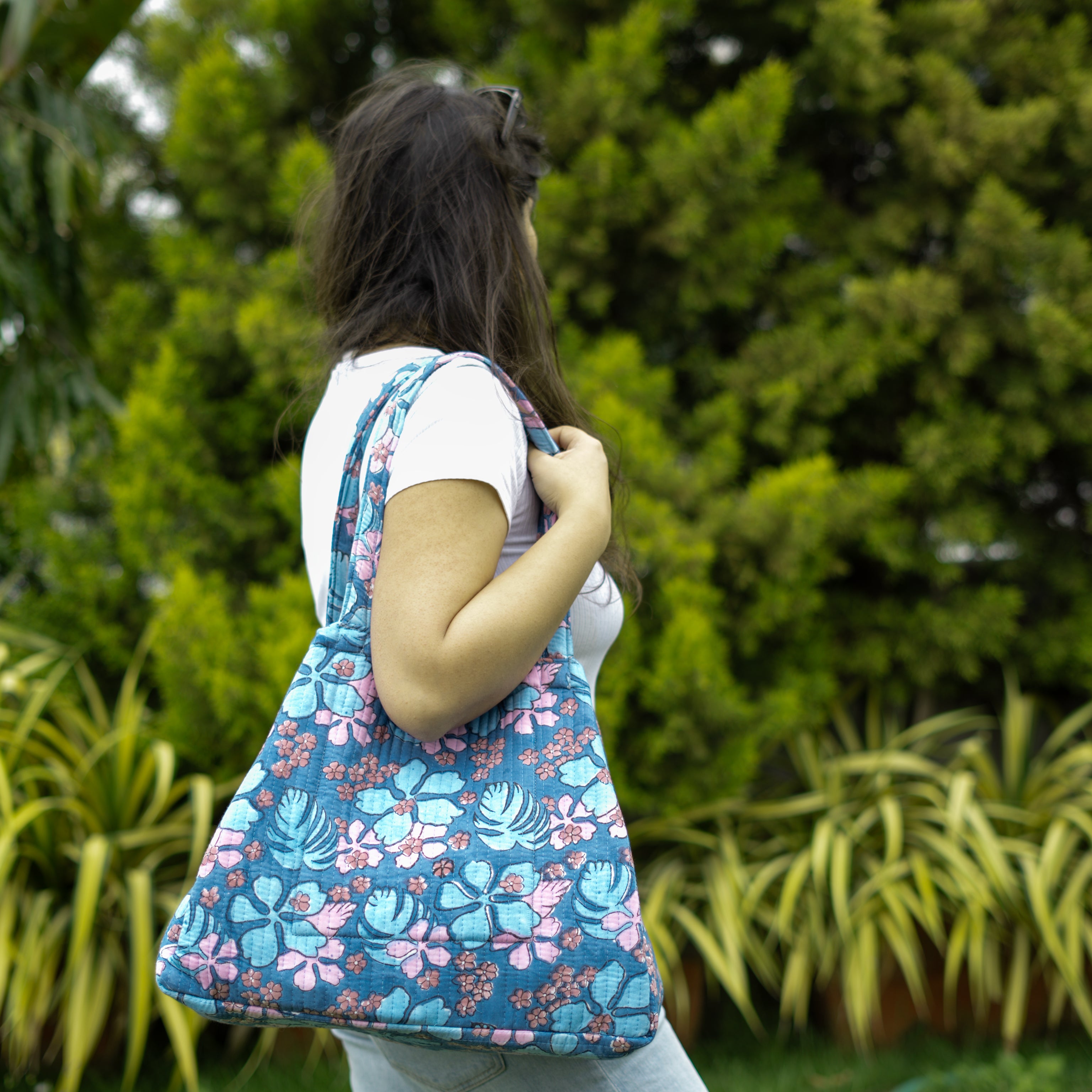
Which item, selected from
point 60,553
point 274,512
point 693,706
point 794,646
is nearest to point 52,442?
point 60,553

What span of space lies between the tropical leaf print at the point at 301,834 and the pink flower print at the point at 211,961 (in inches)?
3.6

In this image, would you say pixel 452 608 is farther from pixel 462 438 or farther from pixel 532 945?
pixel 532 945

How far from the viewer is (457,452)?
3.09 ft

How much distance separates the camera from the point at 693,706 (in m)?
2.58

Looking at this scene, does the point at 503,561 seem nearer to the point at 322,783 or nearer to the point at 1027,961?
the point at 322,783

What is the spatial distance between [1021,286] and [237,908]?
9.79 ft

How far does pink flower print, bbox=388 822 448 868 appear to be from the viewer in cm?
92

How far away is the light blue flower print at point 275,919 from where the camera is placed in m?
0.91

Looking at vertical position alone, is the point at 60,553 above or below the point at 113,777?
above

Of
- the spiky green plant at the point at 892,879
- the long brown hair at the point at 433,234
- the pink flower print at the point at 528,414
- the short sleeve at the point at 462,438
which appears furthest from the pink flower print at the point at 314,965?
the spiky green plant at the point at 892,879

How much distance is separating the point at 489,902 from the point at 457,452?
448 mm

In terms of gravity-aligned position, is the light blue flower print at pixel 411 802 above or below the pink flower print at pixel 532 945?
above

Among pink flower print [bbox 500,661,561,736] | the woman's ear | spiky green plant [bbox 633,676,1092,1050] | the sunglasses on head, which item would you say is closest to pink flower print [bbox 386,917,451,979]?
pink flower print [bbox 500,661,561,736]

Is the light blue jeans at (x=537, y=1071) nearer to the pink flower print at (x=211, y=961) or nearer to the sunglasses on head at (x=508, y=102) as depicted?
the pink flower print at (x=211, y=961)
